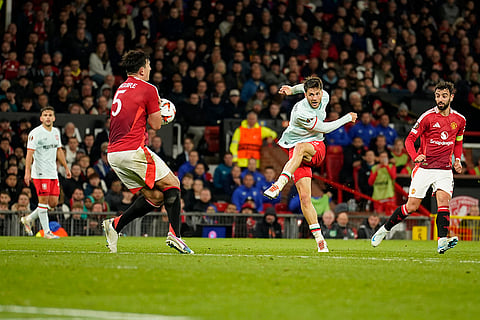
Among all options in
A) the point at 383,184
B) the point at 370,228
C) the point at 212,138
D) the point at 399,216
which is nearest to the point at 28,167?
the point at 399,216

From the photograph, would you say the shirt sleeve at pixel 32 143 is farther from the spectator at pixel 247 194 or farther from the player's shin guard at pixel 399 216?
the player's shin guard at pixel 399 216

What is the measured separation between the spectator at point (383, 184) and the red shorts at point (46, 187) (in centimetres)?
816

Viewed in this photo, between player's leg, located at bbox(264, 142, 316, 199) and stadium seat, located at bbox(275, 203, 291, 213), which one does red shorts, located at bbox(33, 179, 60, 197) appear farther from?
stadium seat, located at bbox(275, 203, 291, 213)

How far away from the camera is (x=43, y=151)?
15.9 meters

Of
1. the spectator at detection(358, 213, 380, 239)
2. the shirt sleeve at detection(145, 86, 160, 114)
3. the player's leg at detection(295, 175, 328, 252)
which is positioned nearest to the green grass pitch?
the shirt sleeve at detection(145, 86, 160, 114)

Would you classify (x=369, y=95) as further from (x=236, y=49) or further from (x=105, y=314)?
(x=105, y=314)

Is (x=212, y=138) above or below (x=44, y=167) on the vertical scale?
above

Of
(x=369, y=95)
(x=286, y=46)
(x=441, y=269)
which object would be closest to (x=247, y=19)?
(x=286, y=46)

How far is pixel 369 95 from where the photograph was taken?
77.4 ft

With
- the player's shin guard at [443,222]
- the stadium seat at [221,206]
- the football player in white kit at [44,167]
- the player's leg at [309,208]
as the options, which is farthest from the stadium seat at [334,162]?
the player's leg at [309,208]

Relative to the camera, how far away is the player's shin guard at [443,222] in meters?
11.8

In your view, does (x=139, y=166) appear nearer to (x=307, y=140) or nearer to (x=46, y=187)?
(x=307, y=140)

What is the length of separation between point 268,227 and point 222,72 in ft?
17.9

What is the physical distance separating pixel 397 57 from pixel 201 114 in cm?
764
